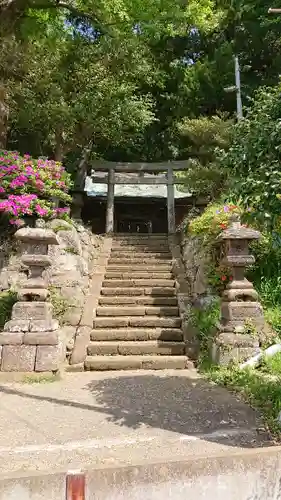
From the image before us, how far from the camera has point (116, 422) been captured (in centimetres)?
391

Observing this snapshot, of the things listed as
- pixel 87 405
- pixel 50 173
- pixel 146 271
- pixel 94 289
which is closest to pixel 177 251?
pixel 146 271

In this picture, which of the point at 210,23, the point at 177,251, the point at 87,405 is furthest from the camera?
the point at 210,23

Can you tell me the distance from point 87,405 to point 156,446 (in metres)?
1.35

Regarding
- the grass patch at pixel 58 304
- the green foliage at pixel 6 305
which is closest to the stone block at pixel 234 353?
the grass patch at pixel 58 304

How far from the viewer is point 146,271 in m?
9.27

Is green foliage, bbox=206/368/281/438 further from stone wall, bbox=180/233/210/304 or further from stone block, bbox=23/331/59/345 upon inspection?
stone block, bbox=23/331/59/345

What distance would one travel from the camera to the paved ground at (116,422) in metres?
3.19

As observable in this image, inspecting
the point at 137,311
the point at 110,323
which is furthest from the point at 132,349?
the point at 137,311

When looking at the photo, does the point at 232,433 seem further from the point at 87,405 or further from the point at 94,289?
the point at 94,289

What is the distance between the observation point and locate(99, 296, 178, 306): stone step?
7.91m

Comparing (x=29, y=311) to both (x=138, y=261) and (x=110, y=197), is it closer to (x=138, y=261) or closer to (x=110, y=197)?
(x=138, y=261)

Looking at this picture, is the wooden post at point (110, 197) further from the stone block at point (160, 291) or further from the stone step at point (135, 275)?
the stone block at point (160, 291)

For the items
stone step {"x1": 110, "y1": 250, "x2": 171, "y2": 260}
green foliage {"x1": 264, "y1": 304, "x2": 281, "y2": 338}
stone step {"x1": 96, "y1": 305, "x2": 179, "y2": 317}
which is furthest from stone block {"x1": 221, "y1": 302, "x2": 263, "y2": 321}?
stone step {"x1": 110, "y1": 250, "x2": 171, "y2": 260}

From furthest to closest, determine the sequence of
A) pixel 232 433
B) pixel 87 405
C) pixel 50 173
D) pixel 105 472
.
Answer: pixel 50 173 → pixel 87 405 → pixel 232 433 → pixel 105 472
